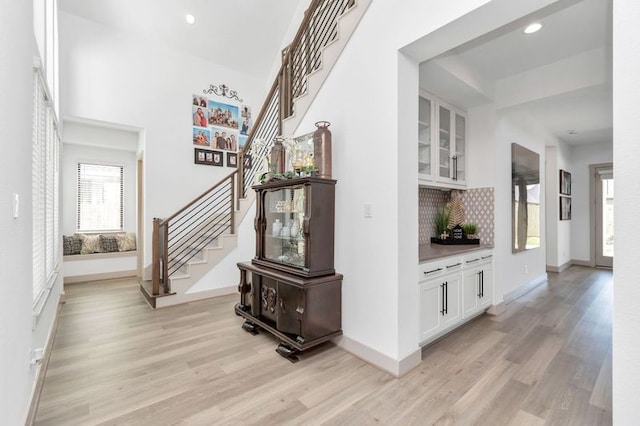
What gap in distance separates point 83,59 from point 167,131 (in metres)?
1.47

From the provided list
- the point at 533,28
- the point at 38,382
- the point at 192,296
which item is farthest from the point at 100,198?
the point at 533,28

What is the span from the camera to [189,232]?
4.89 metres

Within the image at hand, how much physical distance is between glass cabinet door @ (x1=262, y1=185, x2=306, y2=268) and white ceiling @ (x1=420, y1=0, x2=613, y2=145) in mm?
1817

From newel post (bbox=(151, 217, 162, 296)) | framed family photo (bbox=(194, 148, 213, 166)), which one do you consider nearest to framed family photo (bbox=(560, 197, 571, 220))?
framed family photo (bbox=(194, 148, 213, 166))

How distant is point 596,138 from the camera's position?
6.10 metres

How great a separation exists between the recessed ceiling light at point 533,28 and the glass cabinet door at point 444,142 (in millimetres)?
1003

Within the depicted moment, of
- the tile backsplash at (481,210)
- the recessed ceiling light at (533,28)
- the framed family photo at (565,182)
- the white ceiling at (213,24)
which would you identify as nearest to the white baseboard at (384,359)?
the tile backsplash at (481,210)

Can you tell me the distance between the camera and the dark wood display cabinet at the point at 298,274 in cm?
255

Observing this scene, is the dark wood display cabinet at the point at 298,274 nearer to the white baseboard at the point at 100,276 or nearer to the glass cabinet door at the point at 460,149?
the glass cabinet door at the point at 460,149

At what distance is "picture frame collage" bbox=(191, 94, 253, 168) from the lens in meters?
5.54

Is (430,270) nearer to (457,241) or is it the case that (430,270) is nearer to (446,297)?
(446,297)

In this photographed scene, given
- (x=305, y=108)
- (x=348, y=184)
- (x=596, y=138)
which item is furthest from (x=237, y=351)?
(x=596, y=138)

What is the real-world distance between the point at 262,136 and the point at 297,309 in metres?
3.20

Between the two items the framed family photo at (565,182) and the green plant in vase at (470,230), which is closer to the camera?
the green plant in vase at (470,230)
